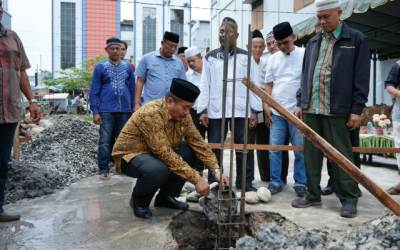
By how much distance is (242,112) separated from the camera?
4.14 m

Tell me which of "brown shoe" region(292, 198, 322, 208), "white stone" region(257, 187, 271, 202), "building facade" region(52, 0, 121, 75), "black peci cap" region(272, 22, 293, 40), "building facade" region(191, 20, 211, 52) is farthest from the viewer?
"building facade" region(52, 0, 121, 75)

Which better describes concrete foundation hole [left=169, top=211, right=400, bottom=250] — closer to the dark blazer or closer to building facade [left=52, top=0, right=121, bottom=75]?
the dark blazer

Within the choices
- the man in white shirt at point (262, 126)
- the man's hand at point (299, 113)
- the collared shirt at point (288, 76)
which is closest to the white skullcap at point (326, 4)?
the collared shirt at point (288, 76)

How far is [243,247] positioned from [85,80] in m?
36.2

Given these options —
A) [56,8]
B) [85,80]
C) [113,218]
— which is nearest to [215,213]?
[113,218]

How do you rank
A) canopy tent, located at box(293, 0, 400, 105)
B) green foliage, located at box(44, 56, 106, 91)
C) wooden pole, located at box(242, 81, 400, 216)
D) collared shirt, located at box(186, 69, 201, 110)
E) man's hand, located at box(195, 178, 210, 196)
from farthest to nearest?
green foliage, located at box(44, 56, 106, 91), canopy tent, located at box(293, 0, 400, 105), collared shirt, located at box(186, 69, 201, 110), man's hand, located at box(195, 178, 210, 196), wooden pole, located at box(242, 81, 400, 216)

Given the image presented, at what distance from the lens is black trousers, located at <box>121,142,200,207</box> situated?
3.27m

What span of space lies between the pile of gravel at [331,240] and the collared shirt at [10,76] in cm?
206

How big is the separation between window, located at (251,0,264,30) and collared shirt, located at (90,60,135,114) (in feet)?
51.9

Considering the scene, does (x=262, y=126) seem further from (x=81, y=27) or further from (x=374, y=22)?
(x=81, y=27)

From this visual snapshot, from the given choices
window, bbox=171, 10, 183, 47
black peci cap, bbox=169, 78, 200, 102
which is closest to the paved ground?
black peci cap, bbox=169, 78, 200, 102

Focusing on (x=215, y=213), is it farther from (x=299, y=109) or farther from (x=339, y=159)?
(x=299, y=109)

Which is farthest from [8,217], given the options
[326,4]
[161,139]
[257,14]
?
[257,14]

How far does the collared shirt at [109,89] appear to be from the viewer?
510 centimetres
